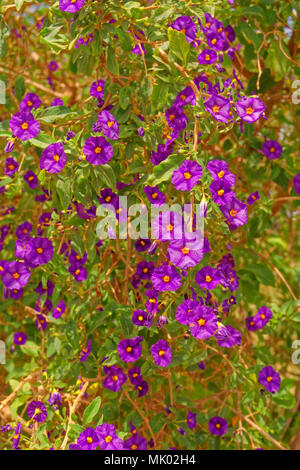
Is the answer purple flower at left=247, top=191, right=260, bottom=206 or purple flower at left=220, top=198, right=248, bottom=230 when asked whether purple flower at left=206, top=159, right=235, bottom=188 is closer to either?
purple flower at left=220, top=198, right=248, bottom=230

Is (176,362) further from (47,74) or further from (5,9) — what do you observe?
(47,74)

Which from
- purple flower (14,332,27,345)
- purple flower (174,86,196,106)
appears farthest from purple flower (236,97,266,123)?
purple flower (14,332,27,345)

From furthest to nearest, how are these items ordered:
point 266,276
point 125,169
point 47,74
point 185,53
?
point 47,74, point 266,276, point 125,169, point 185,53

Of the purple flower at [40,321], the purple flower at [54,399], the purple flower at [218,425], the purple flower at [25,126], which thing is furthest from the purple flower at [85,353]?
the purple flower at [25,126]

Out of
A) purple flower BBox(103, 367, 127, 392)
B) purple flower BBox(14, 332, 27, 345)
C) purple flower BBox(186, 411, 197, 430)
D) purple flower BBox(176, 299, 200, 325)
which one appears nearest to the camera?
purple flower BBox(176, 299, 200, 325)

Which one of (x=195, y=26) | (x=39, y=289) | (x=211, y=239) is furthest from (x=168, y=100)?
(x=39, y=289)

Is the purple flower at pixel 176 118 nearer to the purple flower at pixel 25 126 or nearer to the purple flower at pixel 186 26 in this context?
the purple flower at pixel 186 26
